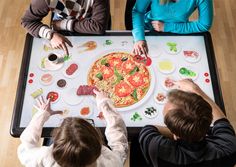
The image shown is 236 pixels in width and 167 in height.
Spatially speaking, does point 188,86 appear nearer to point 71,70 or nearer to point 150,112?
point 150,112

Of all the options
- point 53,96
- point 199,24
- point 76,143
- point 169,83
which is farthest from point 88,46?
point 76,143

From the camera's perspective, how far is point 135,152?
145 centimetres

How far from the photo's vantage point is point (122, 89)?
4.72 ft

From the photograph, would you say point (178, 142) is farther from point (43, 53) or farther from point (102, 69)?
point (43, 53)

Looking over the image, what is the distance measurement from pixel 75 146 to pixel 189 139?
1.26ft

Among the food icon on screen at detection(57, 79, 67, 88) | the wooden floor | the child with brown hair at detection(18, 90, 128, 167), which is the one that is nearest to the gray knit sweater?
the food icon on screen at detection(57, 79, 67, 88)

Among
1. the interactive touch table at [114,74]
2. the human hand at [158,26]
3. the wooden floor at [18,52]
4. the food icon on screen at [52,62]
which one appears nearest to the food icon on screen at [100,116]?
the interactive touch table at [114,74]

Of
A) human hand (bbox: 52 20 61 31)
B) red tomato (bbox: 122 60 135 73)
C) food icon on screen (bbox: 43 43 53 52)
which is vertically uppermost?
human hand (bbox: 52 20 61 31)

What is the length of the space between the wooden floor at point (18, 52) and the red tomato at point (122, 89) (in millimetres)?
934

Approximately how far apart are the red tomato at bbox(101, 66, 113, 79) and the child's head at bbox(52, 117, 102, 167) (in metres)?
0.45

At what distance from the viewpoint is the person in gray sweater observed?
5.07ft

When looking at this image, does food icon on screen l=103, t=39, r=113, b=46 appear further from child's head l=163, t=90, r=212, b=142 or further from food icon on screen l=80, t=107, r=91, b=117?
child's head l=163, t=90, r=212, b=142

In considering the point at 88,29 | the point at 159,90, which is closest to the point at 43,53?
the point at 88,29

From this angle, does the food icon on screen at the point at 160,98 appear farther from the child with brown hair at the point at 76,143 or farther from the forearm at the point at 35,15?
the forearm at the point at 35,15
